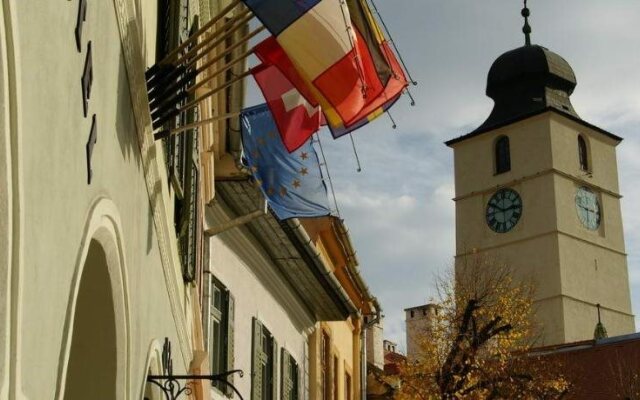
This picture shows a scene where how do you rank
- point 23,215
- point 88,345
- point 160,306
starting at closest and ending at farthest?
point 23,215 < point 88,345 < point 160,306

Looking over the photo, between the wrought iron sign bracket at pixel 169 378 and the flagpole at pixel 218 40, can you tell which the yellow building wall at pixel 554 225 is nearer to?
the wrought iron sign bracket at pixel 169 378

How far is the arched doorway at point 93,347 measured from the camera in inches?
233

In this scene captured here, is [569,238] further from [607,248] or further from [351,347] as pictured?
[351,347]

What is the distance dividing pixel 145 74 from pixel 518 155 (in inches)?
2804

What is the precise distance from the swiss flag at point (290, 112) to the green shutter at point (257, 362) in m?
7.63

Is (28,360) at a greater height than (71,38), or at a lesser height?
lesser

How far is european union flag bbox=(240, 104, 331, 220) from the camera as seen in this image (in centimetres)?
1266

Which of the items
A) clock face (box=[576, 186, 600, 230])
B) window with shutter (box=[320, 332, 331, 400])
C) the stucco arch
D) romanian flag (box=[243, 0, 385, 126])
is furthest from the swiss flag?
clock face (box=[576, 186, 600, 230])

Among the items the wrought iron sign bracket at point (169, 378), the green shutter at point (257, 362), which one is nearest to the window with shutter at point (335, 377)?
the green shutter at point (257, 362)

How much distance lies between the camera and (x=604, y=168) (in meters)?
77.6

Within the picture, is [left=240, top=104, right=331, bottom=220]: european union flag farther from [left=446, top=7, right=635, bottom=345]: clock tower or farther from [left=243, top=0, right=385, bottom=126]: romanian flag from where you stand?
[left=446, top=7, right=635, bottom=345]: clock tower

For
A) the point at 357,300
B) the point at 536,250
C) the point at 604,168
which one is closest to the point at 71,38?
the point at 357,300

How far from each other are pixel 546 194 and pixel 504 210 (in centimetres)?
299

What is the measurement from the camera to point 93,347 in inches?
243
